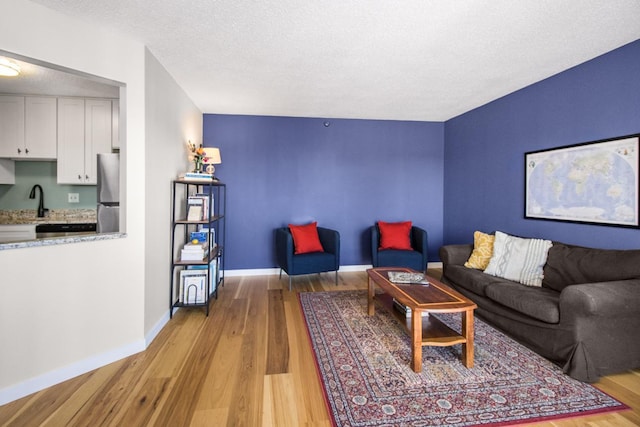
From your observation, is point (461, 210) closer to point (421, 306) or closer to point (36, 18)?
point (421, 306)

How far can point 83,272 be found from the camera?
7.13ft

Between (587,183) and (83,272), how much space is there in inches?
175

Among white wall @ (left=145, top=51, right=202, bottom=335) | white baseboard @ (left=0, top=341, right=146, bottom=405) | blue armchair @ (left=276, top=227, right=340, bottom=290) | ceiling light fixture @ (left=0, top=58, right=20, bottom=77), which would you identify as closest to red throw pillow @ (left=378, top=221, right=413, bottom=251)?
blue armchair @ (left=276, top=227, right=340, bottom=290)

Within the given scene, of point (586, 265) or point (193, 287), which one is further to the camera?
point (193, 287)

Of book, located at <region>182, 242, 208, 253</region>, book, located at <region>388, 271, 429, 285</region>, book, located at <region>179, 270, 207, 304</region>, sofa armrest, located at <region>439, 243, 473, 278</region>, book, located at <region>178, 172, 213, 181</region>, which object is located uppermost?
book, located at <region>178, 172, 213, 181</region>

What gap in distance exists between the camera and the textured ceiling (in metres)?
2.02

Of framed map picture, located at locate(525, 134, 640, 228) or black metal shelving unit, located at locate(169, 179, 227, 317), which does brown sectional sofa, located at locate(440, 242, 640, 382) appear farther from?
black metal shelving unit, located at locate(169, 179, 227, 317)

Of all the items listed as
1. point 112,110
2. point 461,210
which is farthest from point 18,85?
point 461,210

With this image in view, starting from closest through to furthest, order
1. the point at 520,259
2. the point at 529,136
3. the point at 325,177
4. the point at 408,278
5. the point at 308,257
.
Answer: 1. the point at 408,278
2. the point at 520,259
3. the point at 529,136
4. the point at 308,257
5. the point at 325,177

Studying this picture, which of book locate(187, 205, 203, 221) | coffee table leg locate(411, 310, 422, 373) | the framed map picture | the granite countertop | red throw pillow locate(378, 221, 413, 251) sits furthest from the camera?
red throw pillow locate(378, 221, 413, 251)

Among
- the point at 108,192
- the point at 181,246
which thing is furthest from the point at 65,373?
the point at 181,246

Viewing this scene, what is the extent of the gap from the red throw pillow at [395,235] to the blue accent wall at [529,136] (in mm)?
891

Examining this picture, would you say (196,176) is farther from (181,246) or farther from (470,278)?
(470,278)

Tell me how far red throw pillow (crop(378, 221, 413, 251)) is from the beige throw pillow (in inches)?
Answer: 41.7
